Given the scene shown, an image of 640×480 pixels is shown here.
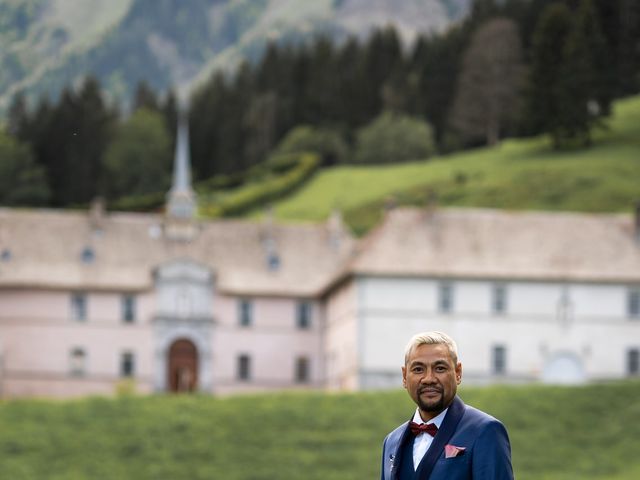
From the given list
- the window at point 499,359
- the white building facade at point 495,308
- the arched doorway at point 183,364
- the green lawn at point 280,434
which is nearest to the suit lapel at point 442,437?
the green lawn at point 280,434

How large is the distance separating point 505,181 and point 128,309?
127 ft

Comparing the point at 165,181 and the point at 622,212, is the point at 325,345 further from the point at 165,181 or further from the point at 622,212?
the point at 165,181

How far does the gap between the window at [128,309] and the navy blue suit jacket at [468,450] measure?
7323 centimetres

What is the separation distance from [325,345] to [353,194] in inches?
1467

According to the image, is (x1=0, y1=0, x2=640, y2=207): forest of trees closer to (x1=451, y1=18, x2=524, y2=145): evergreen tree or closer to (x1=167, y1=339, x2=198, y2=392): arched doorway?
(x1=451, y1=18, x2=524, y2=145): evergreen tree

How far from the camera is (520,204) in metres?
106

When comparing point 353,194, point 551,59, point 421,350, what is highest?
point 551,59

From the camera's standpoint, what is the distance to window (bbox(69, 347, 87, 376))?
78.9 metres

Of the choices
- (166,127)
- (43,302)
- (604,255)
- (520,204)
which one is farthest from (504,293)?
(166,127)

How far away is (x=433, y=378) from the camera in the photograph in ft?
25.5

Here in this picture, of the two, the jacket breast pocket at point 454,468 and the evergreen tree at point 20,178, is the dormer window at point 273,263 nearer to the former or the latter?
the evergreen tree at point 20,178

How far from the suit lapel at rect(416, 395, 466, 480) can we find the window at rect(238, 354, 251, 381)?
73095mm

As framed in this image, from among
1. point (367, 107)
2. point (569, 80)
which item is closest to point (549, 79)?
point (569, 80)

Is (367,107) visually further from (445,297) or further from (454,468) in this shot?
(454,468)
